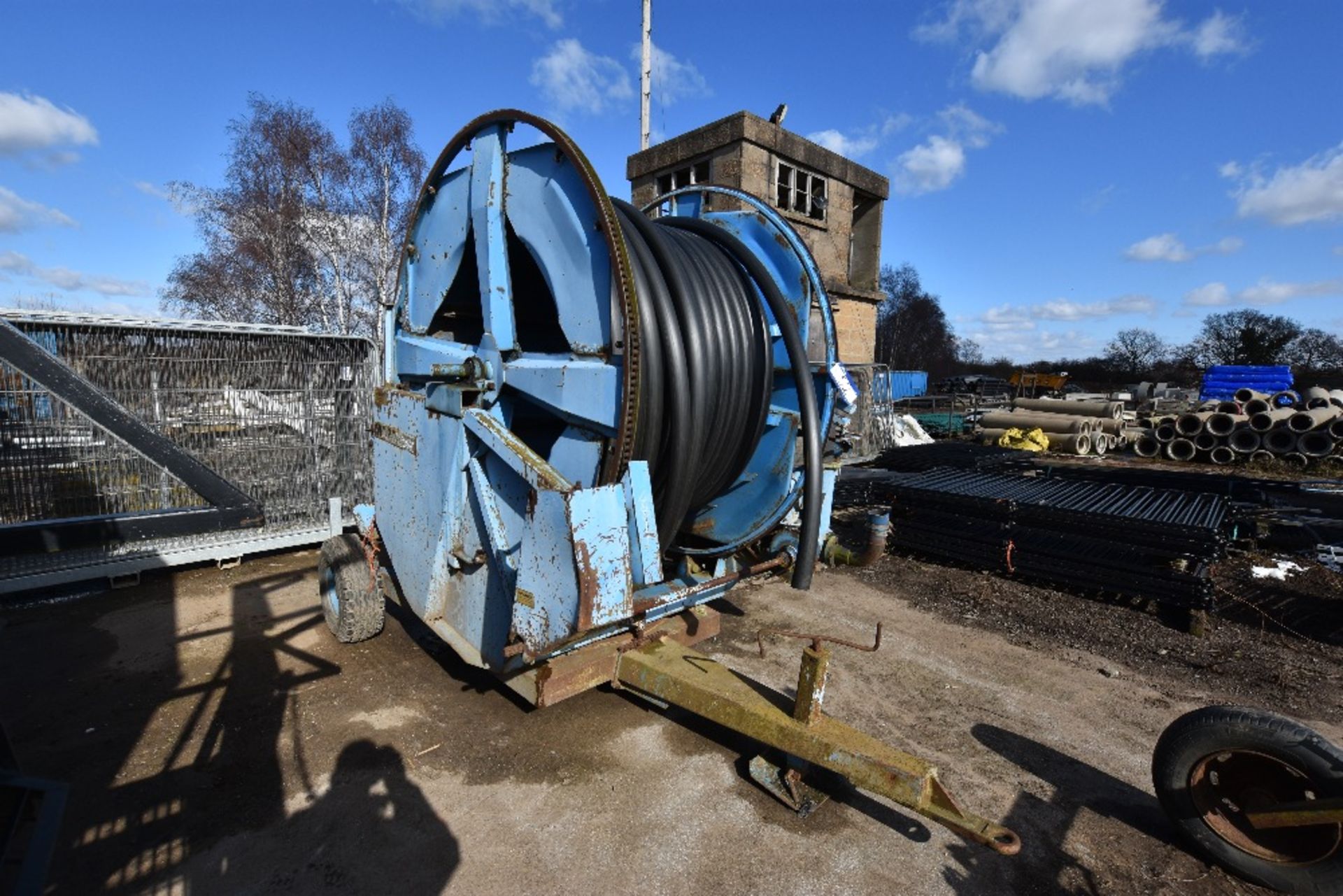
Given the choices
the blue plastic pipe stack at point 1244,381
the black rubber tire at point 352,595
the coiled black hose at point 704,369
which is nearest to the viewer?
the coiled black hose at point 704,369

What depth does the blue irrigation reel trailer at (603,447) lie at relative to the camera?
2652 millimetres

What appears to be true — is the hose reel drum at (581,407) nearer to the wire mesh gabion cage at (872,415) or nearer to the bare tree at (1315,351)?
the wire mesh gabion cage at (872,415)

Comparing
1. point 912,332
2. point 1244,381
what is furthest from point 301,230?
point 912,332

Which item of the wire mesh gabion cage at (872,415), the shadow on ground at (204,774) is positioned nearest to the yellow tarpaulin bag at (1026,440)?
the wire mesh gabion cage at (872,415)

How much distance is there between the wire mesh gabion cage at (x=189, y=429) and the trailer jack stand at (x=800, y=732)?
362 cm

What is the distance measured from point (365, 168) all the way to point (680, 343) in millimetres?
17720

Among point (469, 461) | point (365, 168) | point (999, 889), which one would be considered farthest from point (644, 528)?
point (365, 168)

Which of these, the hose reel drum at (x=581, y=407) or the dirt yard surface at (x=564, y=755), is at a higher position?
the hose reel drum at (x=581, y=407)

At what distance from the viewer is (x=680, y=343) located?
2936 millimetres

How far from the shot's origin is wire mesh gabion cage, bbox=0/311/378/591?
516 centimetres

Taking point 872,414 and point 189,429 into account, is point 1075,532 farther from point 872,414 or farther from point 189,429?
point 189,429

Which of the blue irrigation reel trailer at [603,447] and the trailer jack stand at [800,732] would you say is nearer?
the trailer jack stand at [800,732]

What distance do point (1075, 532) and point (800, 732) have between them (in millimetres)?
4572

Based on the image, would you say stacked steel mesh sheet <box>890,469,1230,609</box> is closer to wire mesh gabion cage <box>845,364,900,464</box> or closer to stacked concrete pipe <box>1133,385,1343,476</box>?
wire mesh gabion cage <box>845,364,900,464</box>
